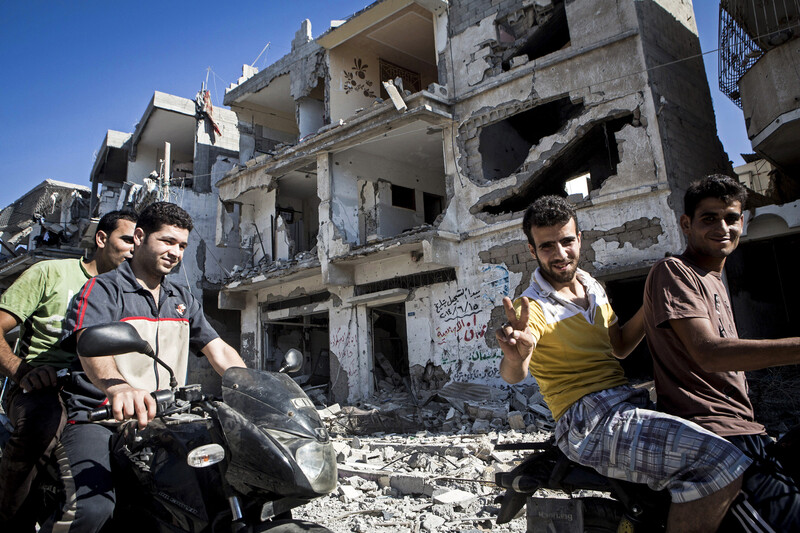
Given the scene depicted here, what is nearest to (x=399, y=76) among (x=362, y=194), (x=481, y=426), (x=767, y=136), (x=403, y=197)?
(x=403, y=197)

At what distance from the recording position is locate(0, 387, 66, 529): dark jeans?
236 centimetres

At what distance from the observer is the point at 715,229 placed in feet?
6.82

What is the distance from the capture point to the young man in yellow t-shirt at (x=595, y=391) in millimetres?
1723

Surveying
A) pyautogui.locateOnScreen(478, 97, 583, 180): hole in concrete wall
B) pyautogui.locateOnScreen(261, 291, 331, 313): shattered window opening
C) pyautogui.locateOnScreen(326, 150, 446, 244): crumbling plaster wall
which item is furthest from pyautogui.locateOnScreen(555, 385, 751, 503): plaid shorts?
pyautogui.locateOnScreen(261, 291, 331, 313): shattered window opening

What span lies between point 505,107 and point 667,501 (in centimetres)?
1058

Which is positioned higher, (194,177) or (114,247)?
(194,177)

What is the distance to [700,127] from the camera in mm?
10938

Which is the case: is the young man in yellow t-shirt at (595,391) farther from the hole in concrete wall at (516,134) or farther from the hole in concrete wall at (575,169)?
the hole in concrete wall at (516,134)

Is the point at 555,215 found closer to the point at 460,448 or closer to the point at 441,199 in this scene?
the point at 460,448

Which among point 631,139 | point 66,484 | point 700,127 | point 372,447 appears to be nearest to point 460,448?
point 372,447

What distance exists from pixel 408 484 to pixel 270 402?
3.47 metres

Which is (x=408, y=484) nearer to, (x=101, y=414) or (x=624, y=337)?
(x=624, y=337)

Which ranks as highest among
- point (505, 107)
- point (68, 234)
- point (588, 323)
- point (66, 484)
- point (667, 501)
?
point (68, 234)

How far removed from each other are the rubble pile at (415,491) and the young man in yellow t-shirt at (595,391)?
1.97m
